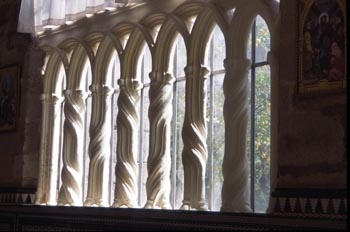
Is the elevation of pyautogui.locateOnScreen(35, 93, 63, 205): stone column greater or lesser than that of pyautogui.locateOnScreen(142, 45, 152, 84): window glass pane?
lesser

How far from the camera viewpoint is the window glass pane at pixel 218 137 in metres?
9.08

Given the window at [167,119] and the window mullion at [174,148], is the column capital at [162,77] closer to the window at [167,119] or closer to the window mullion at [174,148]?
the window at [167,119]

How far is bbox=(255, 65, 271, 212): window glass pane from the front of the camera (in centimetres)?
838

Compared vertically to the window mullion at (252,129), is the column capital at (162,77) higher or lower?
higher

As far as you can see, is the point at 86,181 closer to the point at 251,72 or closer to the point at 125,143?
the point at 125,143

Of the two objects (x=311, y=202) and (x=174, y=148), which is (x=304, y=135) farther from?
(x=174, y=148)

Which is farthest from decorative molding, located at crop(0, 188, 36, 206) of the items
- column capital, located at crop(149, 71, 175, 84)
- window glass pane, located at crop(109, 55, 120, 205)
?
column capital, located at crop(149, 71, 175, 84)

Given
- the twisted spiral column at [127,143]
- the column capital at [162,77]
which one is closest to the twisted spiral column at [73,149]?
the twisted spiral column at [127,143]

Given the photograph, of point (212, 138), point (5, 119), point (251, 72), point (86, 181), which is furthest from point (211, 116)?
point (5, 119)

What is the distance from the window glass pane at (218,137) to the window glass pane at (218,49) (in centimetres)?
14

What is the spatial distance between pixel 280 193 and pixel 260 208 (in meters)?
0.99

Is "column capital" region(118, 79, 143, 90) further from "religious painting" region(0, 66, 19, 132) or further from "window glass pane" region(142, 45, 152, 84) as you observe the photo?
"religious painting" region(0, 66, 19, 132)

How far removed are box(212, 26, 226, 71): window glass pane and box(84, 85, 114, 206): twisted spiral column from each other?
1.92 meters

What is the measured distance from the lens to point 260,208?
27.5 feet
